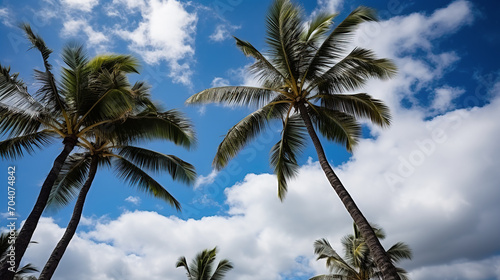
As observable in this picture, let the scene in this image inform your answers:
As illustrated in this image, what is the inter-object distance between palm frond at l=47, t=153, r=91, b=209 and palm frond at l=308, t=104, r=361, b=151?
8.75m

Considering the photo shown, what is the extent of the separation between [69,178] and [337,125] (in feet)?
35.1

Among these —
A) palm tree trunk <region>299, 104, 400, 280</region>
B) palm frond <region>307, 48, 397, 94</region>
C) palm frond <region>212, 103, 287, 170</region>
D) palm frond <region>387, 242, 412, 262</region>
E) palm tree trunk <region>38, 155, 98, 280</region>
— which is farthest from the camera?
palm frond <region>387, 242, 412, 262</region>

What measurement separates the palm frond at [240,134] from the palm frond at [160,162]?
160 centimetres

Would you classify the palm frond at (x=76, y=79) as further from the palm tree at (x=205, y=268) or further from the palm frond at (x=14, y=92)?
the palm tree at (x=205, y=268)

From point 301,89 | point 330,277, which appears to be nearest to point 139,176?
point 301,89

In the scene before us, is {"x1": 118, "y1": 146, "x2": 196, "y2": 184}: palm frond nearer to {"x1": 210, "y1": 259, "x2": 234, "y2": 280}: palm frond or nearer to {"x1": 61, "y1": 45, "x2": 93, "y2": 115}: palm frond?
{"x1": 61, "y1": 45, "x2": 93, "y2": 115}: palm frond

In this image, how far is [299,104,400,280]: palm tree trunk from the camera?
24.8 ft

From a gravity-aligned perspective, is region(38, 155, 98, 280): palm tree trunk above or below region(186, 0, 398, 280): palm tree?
below

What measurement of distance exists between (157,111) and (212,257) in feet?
47.9

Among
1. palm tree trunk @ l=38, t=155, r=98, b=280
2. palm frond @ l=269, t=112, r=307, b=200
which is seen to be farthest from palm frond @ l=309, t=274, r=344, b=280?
palm tree trunk @ l=38, t=155, r=98, b=280

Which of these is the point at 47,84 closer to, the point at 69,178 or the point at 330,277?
the point at 69,178

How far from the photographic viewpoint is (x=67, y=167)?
1317cm

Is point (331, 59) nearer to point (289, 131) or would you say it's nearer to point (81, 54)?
point (289, 131)

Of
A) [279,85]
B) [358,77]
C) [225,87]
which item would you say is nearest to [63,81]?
[225,87]
